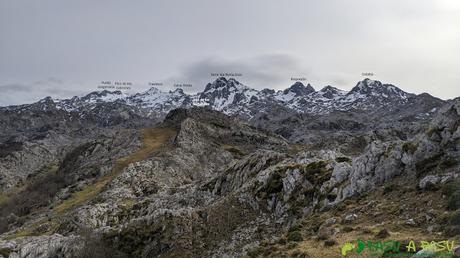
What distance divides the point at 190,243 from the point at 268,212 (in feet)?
30.6

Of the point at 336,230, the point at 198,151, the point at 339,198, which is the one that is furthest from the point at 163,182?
the point at 336,230

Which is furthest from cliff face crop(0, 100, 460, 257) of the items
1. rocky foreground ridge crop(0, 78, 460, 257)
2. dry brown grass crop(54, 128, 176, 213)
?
dry brown grass crop(54, 128, 176, 213)

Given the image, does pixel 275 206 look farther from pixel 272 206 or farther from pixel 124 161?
pixel 124 161

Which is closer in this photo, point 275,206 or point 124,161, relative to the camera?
point 275,206

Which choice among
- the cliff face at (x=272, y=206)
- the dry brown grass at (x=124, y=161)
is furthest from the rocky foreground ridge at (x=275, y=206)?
the dry brown grass at (x=124, y=161)

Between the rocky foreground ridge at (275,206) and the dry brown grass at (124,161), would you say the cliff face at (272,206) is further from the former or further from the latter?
the dry brown grass at (124,161)

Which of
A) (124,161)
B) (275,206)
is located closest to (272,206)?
(275,206)

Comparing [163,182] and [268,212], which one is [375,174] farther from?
[163,182]

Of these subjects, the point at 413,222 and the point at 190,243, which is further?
the point at 190,243

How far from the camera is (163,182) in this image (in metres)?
91.9

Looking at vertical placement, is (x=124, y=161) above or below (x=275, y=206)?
above

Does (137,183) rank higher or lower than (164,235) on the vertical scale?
higher

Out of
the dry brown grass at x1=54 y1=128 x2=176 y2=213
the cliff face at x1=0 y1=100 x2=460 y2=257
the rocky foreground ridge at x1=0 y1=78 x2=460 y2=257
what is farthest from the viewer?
the dry brown grass at x1=54 y1=128 x2=176 y2=213

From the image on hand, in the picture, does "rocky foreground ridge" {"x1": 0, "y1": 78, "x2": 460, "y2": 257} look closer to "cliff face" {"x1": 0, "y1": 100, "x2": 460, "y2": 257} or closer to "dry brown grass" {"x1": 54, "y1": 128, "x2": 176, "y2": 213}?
"cliff face" {"x1": 0, "y1": 100, "x2": 460, "y2": 257}
